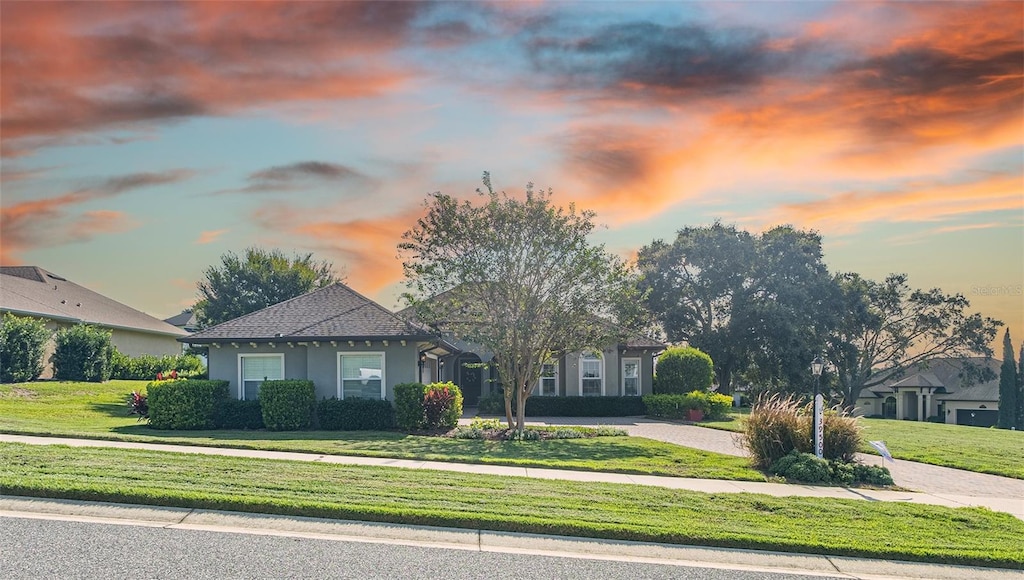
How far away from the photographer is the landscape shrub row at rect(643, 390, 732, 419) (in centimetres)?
2964

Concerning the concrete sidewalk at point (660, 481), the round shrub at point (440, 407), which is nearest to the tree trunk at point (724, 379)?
the round shrub at point (440, 407)

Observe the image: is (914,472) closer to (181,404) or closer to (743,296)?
→ (181,404)

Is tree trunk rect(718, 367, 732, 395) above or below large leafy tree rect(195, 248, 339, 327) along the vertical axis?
below

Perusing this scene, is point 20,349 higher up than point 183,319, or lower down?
lower down

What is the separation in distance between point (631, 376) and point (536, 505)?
76.4 ft

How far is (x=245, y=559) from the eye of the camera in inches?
304

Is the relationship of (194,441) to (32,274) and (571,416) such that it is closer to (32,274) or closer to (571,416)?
(571,416)

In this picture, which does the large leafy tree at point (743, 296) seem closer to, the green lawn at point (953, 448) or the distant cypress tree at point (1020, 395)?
the green lawn at point (953, 448)

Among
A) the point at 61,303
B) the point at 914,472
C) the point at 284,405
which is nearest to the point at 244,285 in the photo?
the point at 61,303

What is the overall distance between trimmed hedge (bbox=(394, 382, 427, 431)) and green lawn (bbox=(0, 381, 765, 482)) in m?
0.69

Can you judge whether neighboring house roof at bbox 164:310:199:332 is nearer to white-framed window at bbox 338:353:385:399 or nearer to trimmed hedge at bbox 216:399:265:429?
trimmed hedge at bbox 216:399:265:429

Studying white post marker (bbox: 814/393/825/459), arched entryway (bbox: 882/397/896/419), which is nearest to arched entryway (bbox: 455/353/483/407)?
white post marker (bbox: 814/393/825/459)

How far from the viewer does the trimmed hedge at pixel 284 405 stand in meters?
20.7

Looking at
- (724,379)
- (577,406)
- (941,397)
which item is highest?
(577,406)
